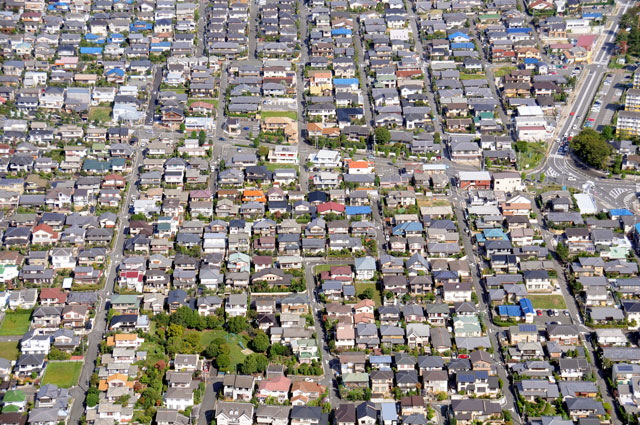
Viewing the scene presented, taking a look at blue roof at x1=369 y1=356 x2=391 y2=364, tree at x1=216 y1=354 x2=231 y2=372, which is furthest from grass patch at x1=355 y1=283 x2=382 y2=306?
tree at x1=216 y1=354 x2=231 y2=372

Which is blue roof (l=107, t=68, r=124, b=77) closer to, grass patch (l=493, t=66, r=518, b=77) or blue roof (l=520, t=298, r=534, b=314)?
grass patch (l=493, t=66, r=518, b=77)

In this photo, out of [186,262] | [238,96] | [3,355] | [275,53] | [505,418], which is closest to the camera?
[505,418]

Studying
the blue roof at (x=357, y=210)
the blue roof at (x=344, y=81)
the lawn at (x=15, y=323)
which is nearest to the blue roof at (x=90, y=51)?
the blue roof at (x=344, y=81)

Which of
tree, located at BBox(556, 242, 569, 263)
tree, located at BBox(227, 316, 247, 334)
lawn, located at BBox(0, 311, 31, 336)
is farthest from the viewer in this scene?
tree, located at BBox(556, 242, 569, 263)

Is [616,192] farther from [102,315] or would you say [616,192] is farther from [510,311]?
[102,315]

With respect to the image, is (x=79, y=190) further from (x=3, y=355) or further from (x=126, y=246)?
(x=3, y=355)

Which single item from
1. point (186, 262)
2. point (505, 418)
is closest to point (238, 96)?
point (186, 262)
